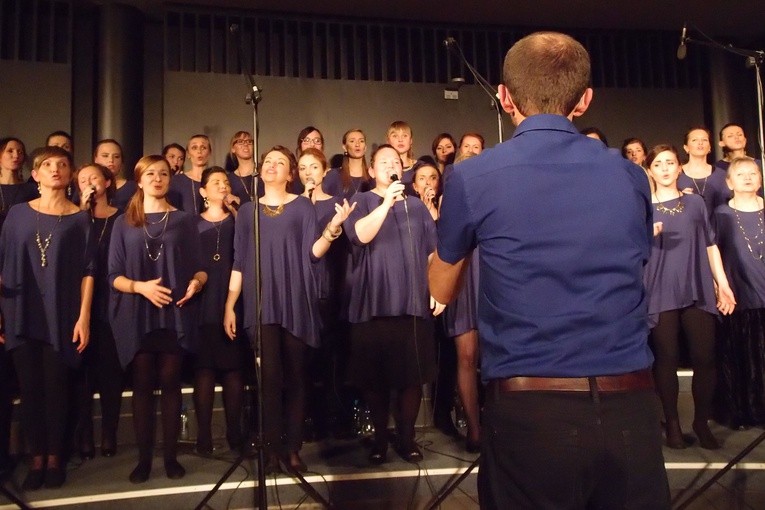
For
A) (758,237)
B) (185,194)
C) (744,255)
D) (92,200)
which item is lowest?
(744,255)

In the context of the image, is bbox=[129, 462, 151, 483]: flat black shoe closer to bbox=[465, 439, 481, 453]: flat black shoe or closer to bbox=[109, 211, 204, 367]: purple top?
bbox=[109, 211, 204, 367]: purple top

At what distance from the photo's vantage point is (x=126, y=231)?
3.53 metres

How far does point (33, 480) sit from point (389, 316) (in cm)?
189

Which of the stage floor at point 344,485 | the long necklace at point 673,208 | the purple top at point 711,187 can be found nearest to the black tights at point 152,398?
the stage floor at point 344,485

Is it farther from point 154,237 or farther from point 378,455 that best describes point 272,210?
point 378,455

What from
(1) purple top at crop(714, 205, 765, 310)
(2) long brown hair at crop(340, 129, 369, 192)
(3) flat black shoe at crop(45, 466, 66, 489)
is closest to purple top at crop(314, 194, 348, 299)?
(2) long brown hair at crop(340, 129, 369, 192)

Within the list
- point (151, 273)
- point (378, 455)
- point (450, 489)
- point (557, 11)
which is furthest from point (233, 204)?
point (557, 11)

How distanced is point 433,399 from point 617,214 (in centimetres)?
314

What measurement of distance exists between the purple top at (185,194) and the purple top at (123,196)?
0.96 feet

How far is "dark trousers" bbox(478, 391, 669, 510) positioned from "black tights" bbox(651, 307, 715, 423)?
8.41 feet

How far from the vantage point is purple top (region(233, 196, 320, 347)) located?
133 inches

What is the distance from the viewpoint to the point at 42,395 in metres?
3.35

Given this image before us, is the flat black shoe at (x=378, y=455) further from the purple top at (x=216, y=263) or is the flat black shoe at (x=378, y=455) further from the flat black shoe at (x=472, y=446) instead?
the purple top at (x=216, y=263)

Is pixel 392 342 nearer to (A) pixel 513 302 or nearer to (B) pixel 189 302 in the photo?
(B) pixel 189 302
